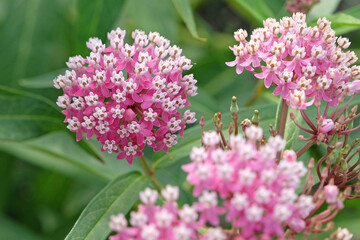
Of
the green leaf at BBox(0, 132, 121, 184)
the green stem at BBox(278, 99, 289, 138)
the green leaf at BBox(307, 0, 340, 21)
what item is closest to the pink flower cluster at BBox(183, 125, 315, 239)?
the green stem at BBox(278, 99, 289, 138)

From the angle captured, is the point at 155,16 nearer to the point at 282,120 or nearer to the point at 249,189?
the point at 282,120

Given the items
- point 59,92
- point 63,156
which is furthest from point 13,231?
point 59,92

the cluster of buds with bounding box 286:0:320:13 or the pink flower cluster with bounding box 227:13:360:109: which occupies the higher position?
the cluster of buds with bounding box 286:0:320:13

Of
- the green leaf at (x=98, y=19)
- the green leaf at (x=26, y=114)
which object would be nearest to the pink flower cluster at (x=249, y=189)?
the green leaf at (x=26, y=114)

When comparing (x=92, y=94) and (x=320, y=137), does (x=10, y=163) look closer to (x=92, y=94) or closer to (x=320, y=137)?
(x=92, y=94)

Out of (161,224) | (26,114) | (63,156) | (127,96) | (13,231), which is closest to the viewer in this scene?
(161,224)

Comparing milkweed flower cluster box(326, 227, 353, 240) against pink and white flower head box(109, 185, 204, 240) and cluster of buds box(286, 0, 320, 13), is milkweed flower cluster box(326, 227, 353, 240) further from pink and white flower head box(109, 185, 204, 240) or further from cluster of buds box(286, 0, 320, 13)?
cluster of buds box(286, 0, 320, 13)
